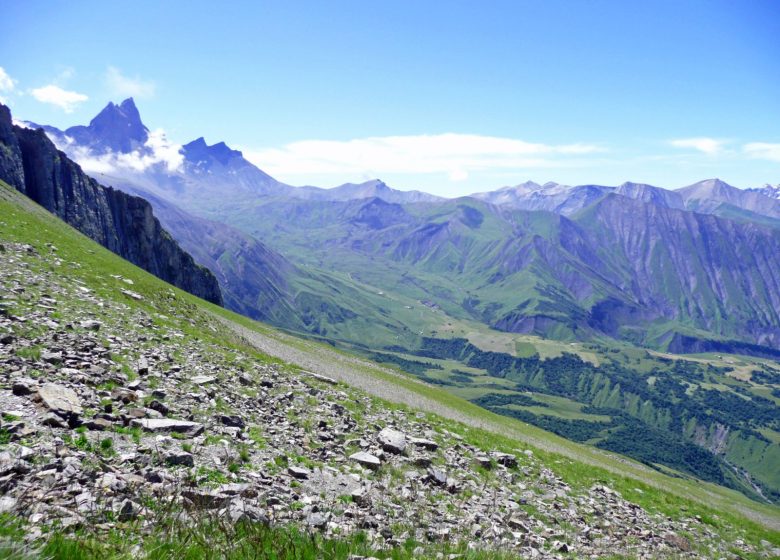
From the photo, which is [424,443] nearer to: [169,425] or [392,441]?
[392,441]

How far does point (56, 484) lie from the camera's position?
834 cm

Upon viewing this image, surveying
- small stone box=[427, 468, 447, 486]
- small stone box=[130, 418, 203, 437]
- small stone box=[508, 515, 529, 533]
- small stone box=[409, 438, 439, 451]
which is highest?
small stone box=[130, 418, 203, 437]

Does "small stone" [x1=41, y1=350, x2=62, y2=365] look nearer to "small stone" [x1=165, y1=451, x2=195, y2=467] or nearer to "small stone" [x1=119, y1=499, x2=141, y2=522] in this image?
"small stone" [x1=165, y1=451, x2=195, y2=467]

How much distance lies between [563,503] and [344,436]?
1076 centimetres

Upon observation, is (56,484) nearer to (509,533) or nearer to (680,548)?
(509,533)

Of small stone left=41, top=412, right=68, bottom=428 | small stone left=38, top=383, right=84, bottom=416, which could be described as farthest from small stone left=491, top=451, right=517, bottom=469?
small stone left=41, top=412, right=68, bottom=428

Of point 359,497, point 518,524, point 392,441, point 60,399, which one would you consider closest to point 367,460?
point 392,441

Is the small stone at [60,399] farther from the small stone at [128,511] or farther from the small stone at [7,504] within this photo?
the small stone at [7,504]

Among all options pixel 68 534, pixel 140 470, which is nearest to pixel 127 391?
pixel 140 470

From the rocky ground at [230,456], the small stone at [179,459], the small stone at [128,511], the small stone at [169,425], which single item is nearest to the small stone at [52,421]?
the rocky ground at [230,456]

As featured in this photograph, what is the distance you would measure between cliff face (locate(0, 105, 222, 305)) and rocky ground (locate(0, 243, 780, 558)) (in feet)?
248

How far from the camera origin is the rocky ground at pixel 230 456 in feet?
30.9

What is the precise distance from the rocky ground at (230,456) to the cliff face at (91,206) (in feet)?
248

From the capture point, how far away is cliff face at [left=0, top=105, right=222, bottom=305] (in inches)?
3455
